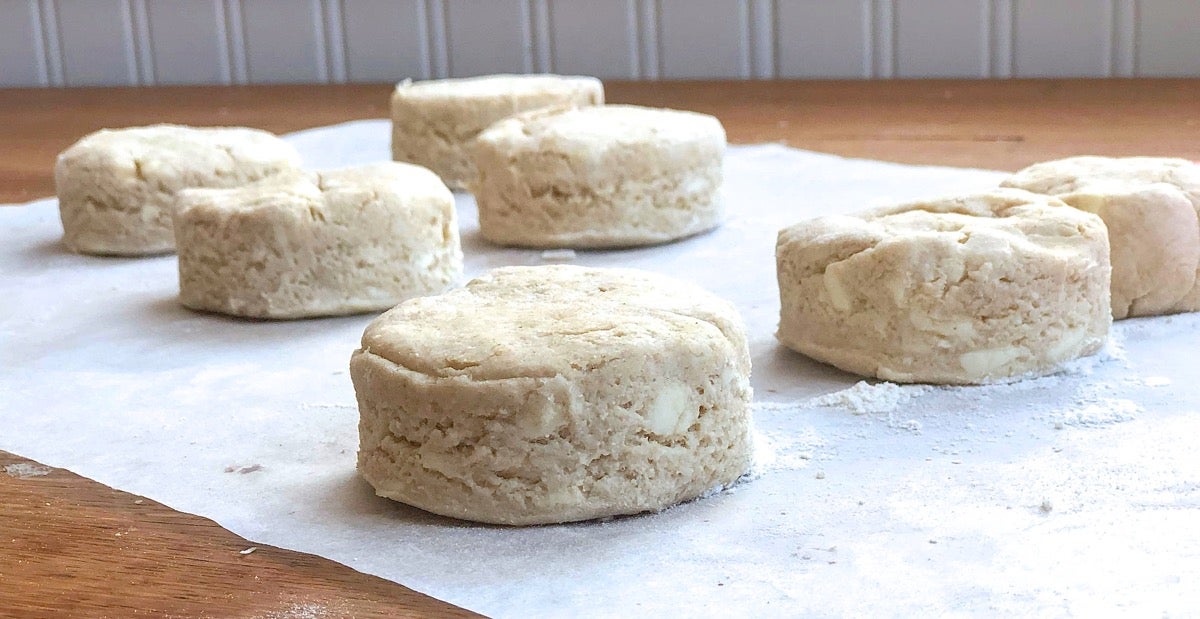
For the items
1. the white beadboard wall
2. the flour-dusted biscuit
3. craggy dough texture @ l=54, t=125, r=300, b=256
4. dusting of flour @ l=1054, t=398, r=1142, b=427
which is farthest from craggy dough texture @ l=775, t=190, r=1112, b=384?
the white beadboard wall

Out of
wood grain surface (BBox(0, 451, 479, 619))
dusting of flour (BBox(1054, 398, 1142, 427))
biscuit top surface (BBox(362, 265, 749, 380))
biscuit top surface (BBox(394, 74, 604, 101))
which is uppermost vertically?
biscuit top surface (BBox(394, 74, 604, 101))

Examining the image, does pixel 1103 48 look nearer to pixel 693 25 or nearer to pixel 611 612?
pixel 693 25

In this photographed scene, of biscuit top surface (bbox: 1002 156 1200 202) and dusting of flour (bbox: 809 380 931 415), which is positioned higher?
biscuit top surface (bbox: 1002 156 1200 202)

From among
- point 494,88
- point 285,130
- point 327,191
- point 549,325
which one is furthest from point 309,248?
point 285,130

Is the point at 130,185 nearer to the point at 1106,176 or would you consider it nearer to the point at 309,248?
the point at 309,248

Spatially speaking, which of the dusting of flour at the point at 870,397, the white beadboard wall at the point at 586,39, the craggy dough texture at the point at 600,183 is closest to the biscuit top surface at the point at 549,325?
the dusting of flour at the point at 870,397

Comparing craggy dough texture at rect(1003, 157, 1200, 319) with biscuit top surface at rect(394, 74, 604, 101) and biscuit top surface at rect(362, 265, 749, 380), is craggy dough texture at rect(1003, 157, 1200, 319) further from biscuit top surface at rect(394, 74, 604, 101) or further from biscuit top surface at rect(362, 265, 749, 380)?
biscuit top surface at rect(394, 74, 604, 101)

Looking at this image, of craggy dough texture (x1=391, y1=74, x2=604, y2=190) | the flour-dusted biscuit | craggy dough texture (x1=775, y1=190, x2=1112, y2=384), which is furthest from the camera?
craggy dough texture (x1=391, y1=74, x2=604, y2=190)
